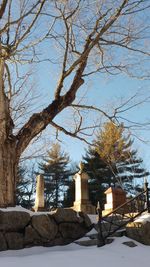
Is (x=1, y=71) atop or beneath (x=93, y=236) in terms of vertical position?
atop

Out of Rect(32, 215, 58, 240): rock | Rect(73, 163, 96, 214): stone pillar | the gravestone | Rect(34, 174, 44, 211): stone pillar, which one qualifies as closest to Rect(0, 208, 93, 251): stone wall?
Rect(32, 215, 58, 240): rock

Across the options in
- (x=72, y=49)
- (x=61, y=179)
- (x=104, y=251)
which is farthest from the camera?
(x=61, y=179)

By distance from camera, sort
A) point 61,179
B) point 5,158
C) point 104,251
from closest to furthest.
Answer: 1. point 104,251
2. point 5,158
3. point 61,179

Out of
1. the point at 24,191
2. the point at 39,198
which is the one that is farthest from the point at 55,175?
the point at 39,198

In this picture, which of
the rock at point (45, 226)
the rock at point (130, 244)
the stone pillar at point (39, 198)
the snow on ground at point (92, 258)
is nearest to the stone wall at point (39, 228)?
the rock at point (45, 226)

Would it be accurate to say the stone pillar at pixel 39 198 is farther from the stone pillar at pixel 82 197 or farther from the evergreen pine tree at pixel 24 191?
the evergreen pine tree at pixel 24 191

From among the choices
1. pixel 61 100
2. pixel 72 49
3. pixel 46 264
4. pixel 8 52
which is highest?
pixel 72 49

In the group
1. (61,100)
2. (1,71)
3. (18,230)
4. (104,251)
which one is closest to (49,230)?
(18,230)

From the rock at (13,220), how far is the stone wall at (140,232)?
2.69 m

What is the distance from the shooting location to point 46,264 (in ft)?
19.0

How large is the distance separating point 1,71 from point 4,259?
6.41m

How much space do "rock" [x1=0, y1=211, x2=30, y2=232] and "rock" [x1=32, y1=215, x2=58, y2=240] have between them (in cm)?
25

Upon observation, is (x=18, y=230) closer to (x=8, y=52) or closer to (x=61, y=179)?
(x=8, y=52)

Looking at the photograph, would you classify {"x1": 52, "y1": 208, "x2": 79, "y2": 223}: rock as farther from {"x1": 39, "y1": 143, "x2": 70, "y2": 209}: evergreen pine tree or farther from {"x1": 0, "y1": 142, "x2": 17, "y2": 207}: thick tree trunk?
{"x1": 39, "y1": 143, "x2": 70, "y2": 209}: evergreen pine tree
